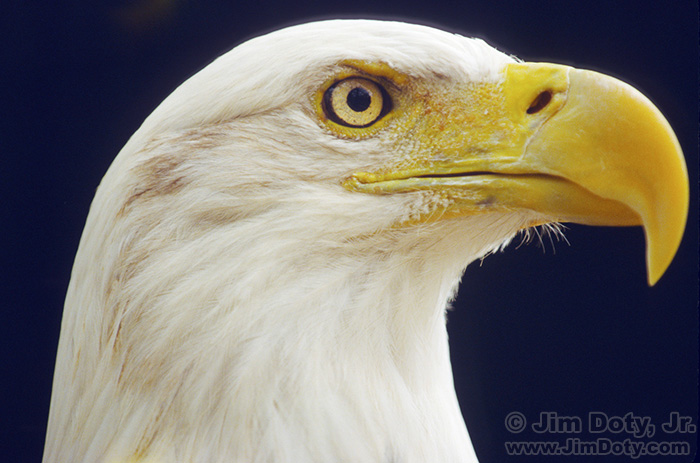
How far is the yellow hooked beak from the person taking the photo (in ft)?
4.44

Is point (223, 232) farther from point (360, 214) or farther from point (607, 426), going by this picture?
point (607, 426)

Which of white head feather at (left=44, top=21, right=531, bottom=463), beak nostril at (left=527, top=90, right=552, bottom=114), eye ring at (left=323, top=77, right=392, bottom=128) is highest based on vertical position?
beak nostril at (left=527, top=90, right=552, bottom=114)

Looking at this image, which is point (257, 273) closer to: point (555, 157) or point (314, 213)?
point (314, 213)

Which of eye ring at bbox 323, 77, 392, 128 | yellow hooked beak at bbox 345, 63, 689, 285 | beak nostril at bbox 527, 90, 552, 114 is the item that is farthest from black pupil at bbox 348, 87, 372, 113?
beak nostril at bbox 527, 90, 552, 114

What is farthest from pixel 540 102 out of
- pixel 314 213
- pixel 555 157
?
pixel 314 213

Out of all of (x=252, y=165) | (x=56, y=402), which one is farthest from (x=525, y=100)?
(x=56, y=402)

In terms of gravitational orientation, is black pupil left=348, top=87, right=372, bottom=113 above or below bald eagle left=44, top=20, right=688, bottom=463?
above

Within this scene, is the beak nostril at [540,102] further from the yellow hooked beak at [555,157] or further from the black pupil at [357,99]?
the black pupil at [357,99]

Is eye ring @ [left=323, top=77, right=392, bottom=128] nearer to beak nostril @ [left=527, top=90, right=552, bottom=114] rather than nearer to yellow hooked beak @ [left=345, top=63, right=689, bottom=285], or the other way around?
yellow hooked beak @ [left=345, top=63, right=689, bottom=285]

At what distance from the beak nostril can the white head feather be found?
11 centimetres

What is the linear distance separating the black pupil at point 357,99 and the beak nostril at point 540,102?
379mm

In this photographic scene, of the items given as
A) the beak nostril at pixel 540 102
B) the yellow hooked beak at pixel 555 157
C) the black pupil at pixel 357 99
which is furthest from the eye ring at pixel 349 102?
the beak nostril at pixel 540 102

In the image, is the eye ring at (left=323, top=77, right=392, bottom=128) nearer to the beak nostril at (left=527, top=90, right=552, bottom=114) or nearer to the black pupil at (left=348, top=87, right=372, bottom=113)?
the black pupil at (left=348, top=87, right=372, bottom=113)

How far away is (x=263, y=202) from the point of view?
1419 mm
